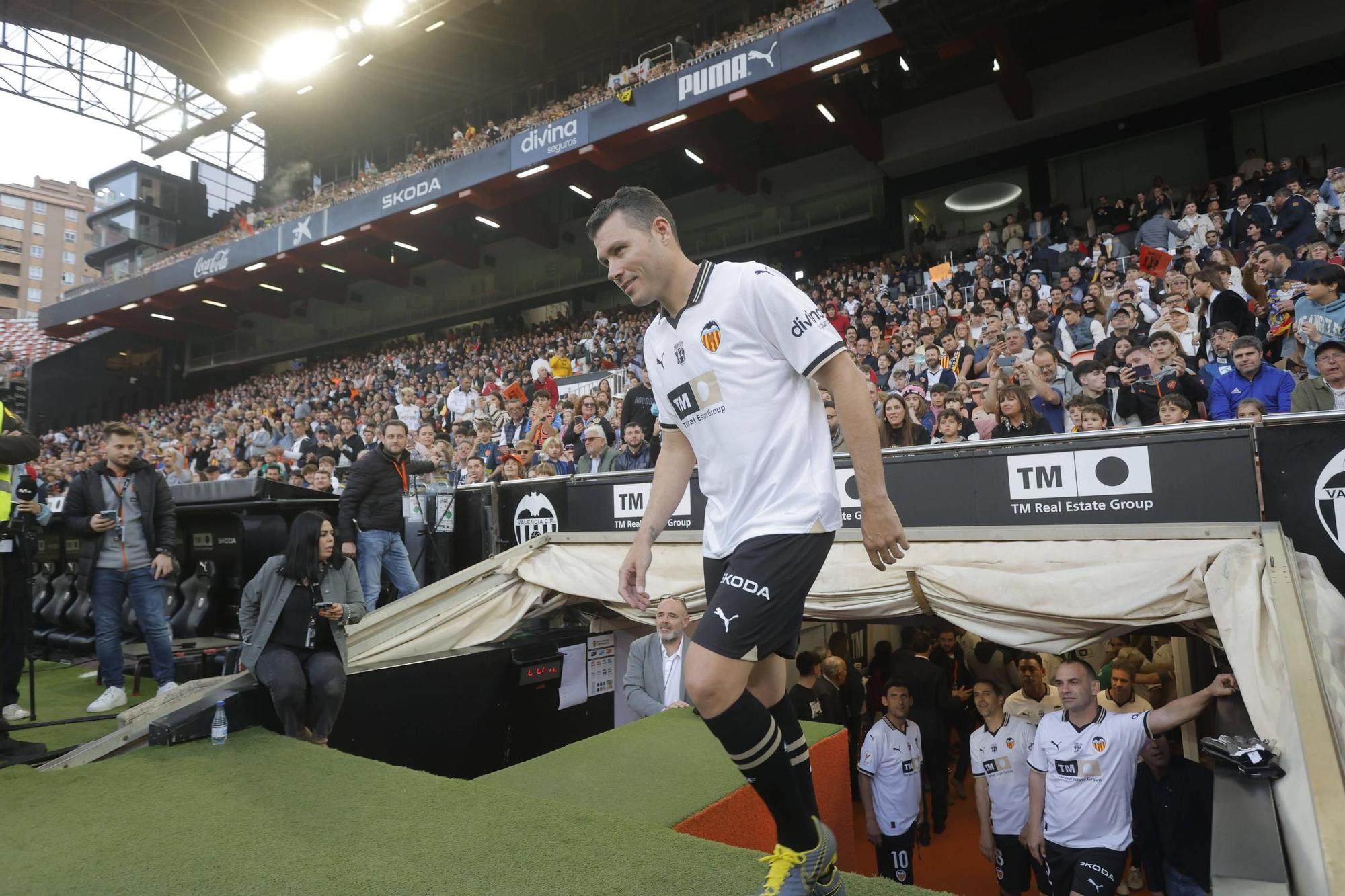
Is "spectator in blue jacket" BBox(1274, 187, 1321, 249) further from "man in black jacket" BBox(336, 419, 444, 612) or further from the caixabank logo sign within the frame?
"man in black jacket" BBox(336, 419, 444, 612)

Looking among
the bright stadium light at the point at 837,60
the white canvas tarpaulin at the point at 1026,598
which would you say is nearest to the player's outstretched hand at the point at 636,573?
the white canvas tarpaulin at the point at 1026,598

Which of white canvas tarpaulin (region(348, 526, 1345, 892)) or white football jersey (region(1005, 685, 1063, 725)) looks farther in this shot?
white football jersey (region(1005, 685, 1063, 725))

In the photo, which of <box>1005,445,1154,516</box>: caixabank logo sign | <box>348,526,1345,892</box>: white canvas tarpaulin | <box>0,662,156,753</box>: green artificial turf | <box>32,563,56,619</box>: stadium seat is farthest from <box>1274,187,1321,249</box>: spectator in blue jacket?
<box>32,563,56,619</box>: stadium seat

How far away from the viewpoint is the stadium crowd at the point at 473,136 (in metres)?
17.2

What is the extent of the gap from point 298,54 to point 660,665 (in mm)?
26900

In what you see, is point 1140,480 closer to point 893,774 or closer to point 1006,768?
point 1006,768

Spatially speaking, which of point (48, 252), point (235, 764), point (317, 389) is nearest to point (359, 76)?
point (317, 389)

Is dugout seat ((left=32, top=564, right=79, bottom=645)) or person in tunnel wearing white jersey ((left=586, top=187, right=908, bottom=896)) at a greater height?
person in tunnel wearing white jersey ((left=586, top=187, right=908, bottom=896))

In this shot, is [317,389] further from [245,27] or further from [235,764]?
[235,764]

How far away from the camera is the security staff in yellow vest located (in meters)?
3.51

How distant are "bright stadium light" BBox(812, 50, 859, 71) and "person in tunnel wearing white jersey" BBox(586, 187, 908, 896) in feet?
47.8

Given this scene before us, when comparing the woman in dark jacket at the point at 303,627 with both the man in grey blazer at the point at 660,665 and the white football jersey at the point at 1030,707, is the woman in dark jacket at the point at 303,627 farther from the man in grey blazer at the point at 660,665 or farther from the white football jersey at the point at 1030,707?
the white football jersey at the point at 1030,707

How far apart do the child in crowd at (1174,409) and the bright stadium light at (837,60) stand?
11586 mm

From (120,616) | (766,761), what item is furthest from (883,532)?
(120,616)
